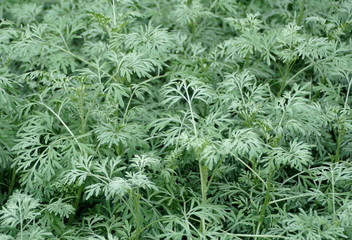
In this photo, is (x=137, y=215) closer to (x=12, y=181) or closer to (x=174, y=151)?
(x=174, y=151)

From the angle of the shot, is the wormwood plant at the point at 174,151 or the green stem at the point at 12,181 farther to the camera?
the green stem at the point at 12,181

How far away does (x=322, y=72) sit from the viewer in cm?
393

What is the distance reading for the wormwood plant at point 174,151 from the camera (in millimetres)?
2961

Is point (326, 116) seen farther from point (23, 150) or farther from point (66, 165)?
point (23, 150)

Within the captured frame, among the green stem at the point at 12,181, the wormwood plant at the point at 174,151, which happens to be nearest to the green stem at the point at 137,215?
the wormwood plant at the point at 174,151

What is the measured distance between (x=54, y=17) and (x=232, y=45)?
161 cm

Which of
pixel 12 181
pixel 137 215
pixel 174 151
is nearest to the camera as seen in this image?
pixel 137 215

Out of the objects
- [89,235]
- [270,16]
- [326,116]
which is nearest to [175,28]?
[270,16]

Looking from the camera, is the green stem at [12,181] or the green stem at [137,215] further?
the green stem at [12,181]

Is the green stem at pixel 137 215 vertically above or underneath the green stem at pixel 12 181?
above

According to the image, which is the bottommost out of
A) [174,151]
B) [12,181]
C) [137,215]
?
[12,181]

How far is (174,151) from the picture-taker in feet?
10.3

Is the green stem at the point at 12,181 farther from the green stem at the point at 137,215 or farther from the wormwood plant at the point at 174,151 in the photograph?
the green stem at the point at 137,215

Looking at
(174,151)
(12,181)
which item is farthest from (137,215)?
(12,181)
